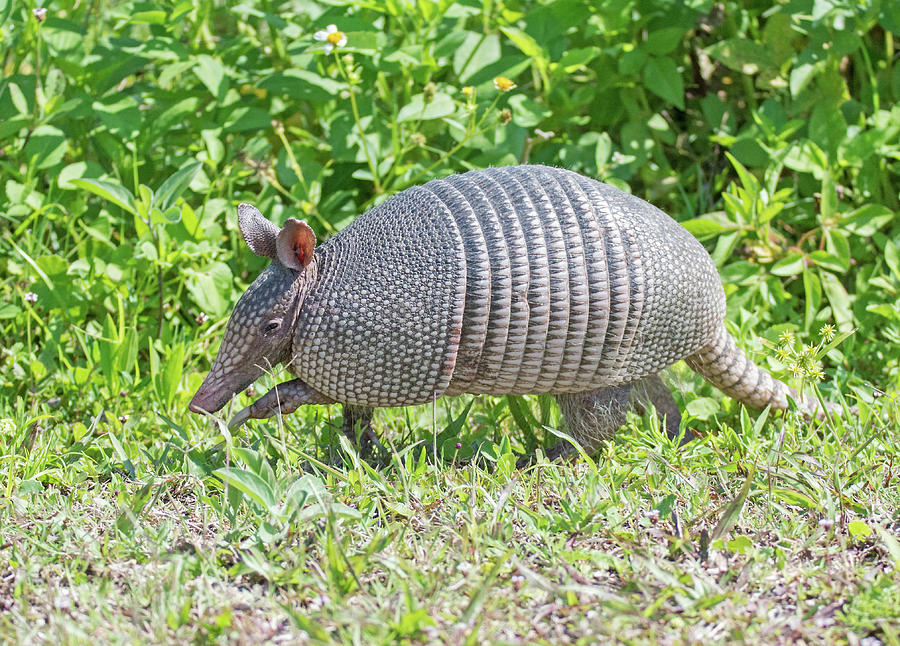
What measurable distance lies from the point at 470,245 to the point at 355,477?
35.4 inches

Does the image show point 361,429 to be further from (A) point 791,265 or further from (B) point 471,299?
(A) point 791,265

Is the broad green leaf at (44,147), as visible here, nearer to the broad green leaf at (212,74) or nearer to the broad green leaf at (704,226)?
the broad green leaf at (212,74)

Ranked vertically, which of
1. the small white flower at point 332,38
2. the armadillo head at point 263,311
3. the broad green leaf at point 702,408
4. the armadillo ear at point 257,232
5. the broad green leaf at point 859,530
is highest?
the small white flower at point 332,38

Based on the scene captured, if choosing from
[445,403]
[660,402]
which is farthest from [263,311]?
[660,402]

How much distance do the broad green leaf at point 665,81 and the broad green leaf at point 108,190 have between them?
104 inches

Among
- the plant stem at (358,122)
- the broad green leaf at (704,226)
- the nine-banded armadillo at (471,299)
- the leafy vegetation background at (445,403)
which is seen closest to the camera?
the leafy vegetation background at (445,403)

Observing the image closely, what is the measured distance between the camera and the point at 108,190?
427 centimetres

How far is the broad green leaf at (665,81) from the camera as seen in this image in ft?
16.9

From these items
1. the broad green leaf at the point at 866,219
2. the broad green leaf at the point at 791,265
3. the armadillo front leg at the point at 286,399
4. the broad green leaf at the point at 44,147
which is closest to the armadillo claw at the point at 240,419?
the armadillo front leg at the point at 286,399

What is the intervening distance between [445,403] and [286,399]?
2.75 feet

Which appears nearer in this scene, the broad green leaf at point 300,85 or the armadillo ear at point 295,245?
the armadillo ear at point 295,245

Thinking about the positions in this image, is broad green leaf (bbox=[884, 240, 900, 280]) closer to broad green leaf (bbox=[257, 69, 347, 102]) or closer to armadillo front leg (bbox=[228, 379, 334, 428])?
broad green leaf (bbox=[257, 69, 347, 102])

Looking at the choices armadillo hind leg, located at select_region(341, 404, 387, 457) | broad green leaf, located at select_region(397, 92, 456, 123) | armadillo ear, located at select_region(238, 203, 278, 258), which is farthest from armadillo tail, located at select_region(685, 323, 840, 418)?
armadillo ear, located at select_region(238, 203, 278, 258)

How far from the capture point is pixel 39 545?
120 inches
